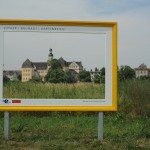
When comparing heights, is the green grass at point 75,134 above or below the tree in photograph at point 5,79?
below

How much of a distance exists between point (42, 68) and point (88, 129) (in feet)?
7.46

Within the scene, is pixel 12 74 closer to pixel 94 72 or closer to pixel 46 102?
pixel 46 102

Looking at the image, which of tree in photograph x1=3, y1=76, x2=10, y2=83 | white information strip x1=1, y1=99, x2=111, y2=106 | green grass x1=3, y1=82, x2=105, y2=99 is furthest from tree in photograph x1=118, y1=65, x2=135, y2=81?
tree in photograph x1=3, y1=76, x2=10, y2=83

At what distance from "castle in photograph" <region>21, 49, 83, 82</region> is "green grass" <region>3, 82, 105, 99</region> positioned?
0.90 feet

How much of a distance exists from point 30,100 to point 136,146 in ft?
7.73

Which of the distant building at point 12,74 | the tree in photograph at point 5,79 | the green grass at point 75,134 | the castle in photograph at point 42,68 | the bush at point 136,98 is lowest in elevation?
the green grass at point 75,134

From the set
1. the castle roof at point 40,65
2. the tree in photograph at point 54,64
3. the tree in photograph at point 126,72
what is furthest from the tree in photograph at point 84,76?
the tree in photograph at point 126,72

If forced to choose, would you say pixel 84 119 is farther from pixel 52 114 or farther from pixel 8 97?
pixel 8 97

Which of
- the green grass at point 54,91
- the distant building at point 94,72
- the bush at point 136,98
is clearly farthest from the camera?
the bush at point 136,98

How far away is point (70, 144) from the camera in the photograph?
320 inches

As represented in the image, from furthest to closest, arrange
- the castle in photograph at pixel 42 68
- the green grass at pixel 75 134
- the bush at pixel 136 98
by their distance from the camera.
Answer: the bush at pixel 136 98
the castle in photograph at pixel 42 68
the green grass at pixel 75 134

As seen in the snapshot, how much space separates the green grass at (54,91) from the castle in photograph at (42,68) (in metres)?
0.27

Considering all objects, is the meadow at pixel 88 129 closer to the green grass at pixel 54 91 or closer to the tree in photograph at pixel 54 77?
the green grass at pixel 54 91

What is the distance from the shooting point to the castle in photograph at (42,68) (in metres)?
8.81
